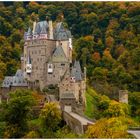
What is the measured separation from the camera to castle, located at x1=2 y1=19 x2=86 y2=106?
106 ft

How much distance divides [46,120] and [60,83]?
3336 mm

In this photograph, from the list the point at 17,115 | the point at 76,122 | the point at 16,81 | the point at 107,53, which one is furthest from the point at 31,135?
the point at 107,53

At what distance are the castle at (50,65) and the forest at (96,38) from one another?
2.91 m

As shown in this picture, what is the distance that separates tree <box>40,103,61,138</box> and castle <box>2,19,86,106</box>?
7.95 feet

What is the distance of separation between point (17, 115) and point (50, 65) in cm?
490

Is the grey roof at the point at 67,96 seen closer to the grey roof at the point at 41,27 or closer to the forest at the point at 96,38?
the forest at the point at 96,38

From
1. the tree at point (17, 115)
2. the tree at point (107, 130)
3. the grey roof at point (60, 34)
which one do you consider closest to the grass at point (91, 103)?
the grey roof at point (60, 34)

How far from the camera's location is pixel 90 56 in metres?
47.1

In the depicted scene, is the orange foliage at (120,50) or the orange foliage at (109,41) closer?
the orange foliage at (120,50)

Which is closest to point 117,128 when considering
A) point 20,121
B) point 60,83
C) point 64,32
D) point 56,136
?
point 56,136

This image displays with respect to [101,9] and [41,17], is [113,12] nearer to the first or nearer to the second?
[101,9]

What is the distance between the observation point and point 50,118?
1152 inches

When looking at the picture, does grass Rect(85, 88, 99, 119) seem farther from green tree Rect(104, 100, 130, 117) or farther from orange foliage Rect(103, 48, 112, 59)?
orange foliage Rect(103, 48, 112, 59)

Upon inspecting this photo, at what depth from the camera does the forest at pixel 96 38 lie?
4181 cm
